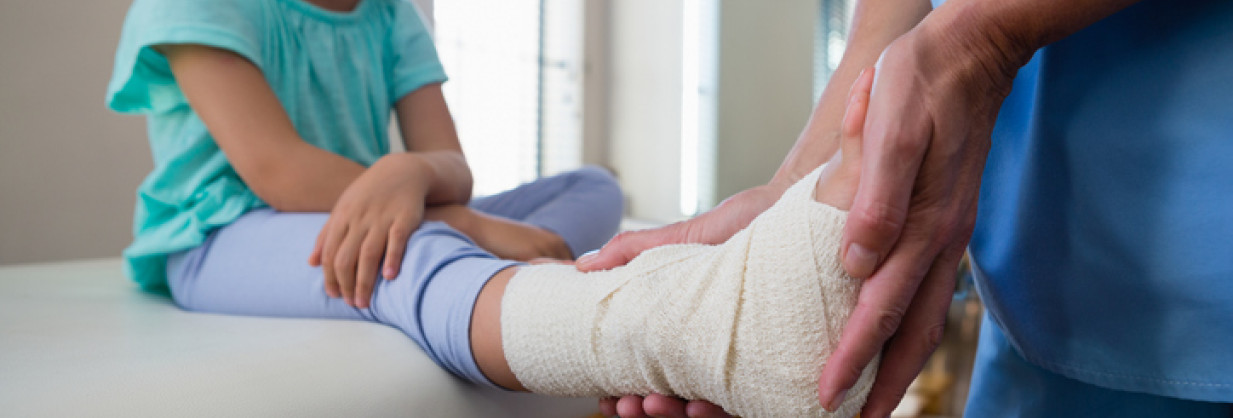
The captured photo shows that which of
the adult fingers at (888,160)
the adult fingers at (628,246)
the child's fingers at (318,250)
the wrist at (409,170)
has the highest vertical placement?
the adult fingers at (888,160)

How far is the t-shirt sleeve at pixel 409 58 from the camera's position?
1072 mm

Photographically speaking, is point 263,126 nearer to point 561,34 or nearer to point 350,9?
point 350,9

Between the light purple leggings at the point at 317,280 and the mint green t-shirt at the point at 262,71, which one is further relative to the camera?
the mint green t-shirt at the point at 262,71

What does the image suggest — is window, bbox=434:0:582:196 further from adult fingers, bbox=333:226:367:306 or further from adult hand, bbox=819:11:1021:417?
adult hand, bbox=819:11:1021:417

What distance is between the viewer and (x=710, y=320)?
0.45m

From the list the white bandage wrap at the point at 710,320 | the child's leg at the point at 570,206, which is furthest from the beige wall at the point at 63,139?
the white bandage wrap at the point at 710,320

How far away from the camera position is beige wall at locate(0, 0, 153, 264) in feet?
4.17

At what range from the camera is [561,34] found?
2561 millimetres

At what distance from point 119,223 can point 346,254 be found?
1078 millimetres

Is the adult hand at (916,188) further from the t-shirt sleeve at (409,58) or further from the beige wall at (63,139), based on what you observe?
the beige wall at (63,139)

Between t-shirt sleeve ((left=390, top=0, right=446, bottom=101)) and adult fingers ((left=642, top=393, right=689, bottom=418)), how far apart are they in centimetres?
71

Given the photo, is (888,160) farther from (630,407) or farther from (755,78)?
(755,78)

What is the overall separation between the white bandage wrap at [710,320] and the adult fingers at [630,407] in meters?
0.01

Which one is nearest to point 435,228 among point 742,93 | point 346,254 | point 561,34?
point 346,254
